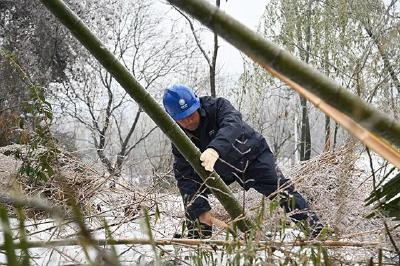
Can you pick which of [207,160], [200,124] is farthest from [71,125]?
[207,160]

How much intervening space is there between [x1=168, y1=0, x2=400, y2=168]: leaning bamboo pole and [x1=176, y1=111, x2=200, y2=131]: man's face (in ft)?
10.4

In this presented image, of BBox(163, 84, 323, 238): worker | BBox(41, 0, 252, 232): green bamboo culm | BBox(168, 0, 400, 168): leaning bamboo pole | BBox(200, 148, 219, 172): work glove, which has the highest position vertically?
BBox(163, 84, 323, 238): worker

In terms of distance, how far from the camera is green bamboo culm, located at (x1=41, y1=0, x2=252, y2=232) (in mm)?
1184

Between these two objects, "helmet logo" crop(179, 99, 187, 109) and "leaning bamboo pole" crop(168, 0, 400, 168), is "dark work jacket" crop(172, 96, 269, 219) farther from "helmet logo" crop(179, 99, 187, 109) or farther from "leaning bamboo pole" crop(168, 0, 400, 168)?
"leaning bamboo pole" crop(168, 0, 400, 168)

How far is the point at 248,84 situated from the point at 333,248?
1323 centimetres

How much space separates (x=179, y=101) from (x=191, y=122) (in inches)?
10.8

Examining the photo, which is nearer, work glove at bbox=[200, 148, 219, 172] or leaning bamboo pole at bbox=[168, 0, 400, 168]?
leaning bamboo pole at bbox=[168, 0, 400, 168]

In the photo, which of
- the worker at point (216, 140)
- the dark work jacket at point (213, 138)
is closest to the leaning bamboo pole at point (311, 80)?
the worker at point (216, 140)

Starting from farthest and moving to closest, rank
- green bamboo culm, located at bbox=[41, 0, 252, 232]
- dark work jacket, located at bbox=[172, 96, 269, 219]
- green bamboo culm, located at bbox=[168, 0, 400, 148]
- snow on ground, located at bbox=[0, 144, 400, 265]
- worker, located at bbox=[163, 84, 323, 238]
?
dark work jacket, located at bbox=[172, 96, 269, 219] → worker, located at bbox=[163, 84, 323, 238] → snow on ground, located at bbox=[0, 144, 400, 265] → green bamboo culm, located at bbox=[41, 0, 252, 232] → green bamboo culm, located at bbox=[168, 0, 400, 148]

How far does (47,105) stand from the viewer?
319 centimetres

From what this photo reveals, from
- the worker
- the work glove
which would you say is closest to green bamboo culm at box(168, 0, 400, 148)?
the work glove

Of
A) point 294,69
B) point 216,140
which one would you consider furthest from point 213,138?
point 294,69

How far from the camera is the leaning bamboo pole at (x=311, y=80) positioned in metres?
0.56

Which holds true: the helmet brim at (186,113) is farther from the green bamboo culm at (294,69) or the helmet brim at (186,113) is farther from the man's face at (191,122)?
the green bamboo culm at (294,69)
